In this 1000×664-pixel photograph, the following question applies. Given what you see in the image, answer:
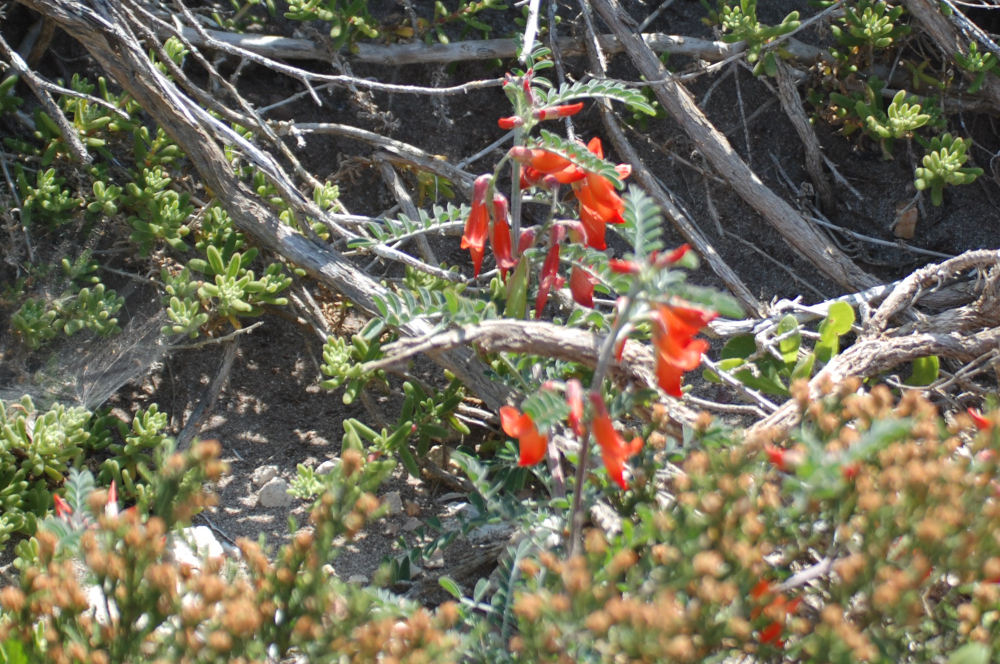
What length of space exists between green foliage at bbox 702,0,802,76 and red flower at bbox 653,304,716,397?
1.88 meters

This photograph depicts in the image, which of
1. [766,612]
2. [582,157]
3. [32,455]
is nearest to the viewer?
[766,612]

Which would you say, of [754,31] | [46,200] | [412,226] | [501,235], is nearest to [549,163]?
[501,235]

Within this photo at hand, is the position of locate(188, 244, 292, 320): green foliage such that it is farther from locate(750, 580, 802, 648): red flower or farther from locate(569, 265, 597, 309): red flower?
locate(750, 580, 802, 648): red flower

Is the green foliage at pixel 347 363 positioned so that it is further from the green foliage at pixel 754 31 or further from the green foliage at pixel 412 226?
the green foliage at pixel 754 31

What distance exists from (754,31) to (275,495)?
2133 mm

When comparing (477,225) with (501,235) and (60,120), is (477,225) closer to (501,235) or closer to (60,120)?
(501,235)

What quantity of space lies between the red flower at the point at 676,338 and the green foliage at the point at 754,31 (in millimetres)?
1884

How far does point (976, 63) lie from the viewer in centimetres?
296

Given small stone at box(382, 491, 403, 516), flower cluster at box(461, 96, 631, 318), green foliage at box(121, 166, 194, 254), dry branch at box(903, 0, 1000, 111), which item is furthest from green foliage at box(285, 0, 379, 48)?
dry branch at box(903, 0, 1000, 111)

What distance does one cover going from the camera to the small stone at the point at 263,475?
262 centimetres

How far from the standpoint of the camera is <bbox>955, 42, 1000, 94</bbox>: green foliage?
9.72 feet

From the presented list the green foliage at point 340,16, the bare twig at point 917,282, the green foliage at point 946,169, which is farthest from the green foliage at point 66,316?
the green foliage at point 946,169

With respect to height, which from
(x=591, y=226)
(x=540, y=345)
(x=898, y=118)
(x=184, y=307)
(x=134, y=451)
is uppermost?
(x=898, y=118)

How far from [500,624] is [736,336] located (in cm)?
121
